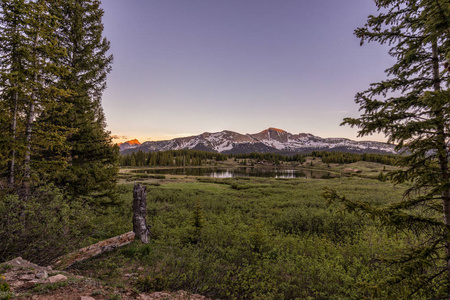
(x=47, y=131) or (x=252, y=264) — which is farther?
(x=47, y=131)

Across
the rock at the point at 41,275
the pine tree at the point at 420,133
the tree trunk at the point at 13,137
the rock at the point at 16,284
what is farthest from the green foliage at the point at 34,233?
the pine tree at the point at 420,133

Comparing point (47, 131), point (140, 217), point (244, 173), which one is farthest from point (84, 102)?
point (244, 173)

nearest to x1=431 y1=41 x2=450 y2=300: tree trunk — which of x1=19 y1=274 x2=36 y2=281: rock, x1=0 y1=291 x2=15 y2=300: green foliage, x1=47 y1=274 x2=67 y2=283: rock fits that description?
x1=0 y1=291 x2=15 y2=300: green foliage

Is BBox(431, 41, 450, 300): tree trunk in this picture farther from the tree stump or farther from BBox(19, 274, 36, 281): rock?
the tree stump

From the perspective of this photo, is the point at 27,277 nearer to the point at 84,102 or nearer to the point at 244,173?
the point at 84,102

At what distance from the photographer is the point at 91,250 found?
24.2 feet

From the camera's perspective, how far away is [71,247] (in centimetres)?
643

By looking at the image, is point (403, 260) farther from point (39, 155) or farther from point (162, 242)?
point (39, 155)

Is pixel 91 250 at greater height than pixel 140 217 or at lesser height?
lesser

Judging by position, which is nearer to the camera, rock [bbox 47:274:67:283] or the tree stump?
rock [bbox 47:274:67:283]

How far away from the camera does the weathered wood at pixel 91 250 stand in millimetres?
6020

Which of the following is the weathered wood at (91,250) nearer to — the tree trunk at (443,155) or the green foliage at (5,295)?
the green foliage at (5,295)

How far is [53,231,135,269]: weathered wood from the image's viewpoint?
6.02m

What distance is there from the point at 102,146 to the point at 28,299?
9583 mm
